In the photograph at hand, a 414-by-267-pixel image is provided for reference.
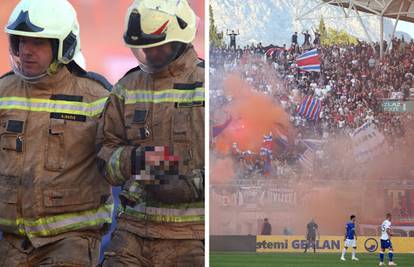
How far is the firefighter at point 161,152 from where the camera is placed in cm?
344

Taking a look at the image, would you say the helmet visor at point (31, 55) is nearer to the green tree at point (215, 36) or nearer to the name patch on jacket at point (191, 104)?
the name patch on jacket at point (191, 104)

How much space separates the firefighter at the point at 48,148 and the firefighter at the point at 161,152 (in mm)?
83

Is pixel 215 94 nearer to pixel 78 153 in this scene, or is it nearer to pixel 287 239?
pixel 287 239

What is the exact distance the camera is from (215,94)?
13.8m

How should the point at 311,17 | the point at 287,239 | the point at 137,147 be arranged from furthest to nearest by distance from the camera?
the point at 311,17 → the point at 287,239 → the point at 137,147

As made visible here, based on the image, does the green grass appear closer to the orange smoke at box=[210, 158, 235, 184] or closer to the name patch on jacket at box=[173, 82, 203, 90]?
the orange smoke at box=[210, 158, 235, 184]

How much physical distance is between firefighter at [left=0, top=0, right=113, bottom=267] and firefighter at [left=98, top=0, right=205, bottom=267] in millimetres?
83

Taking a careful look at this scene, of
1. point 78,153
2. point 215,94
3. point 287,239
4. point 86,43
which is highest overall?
point 215,94

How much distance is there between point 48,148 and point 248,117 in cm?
1032

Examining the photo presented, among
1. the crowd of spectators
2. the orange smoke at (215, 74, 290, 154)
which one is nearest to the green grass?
the crowd of spectators

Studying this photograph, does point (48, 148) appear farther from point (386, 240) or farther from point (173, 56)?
point (386, 240)

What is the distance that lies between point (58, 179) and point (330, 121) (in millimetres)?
11108

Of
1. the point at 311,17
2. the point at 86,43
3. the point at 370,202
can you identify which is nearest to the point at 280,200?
the point at 370,202

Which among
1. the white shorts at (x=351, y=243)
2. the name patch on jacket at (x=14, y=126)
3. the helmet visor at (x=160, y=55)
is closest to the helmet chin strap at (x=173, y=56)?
the helmet visor at (x=160, y=55)
